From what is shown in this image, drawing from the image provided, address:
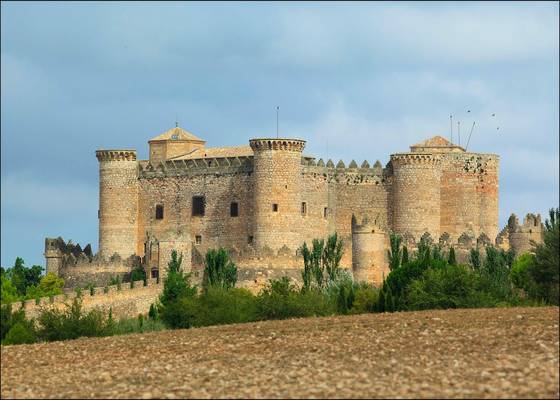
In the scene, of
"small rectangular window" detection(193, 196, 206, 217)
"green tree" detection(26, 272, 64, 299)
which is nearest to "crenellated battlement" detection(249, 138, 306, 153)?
"small rectangular window" detection(193, 196, 206, 217)

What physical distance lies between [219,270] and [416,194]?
12607 mm

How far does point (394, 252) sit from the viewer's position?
3169 inches

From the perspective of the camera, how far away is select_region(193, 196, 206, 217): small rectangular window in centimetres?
8869

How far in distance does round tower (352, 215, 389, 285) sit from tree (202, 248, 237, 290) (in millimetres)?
5844

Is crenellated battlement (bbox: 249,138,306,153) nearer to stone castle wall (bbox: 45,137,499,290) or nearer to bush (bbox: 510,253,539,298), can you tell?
stone castle wall (bbox: 45,137,499,290)

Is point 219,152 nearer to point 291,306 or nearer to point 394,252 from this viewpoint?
point 394,252

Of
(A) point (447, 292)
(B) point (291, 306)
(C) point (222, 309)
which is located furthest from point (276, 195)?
(A) point (447, 292)

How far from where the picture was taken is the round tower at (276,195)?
279 feet

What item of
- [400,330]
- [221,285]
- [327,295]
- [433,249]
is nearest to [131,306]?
[221,285]

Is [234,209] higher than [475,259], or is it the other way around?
[234,209]

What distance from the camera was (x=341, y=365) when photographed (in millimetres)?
41094

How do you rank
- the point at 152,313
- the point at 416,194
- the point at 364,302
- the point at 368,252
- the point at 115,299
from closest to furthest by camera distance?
the point at 364,302
the point at 152,313
the point at 115,299
the point at 368,252
the point at 416,194

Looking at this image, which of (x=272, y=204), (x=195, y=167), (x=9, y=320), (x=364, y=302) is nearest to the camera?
(x=9, y=320)

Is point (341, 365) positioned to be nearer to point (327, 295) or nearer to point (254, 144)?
point (327, 295)
